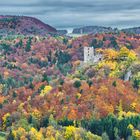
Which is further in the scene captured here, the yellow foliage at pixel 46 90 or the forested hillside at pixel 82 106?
the yellow foliage at pixel 46 90

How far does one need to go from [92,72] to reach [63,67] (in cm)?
5831

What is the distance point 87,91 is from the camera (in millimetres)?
120375

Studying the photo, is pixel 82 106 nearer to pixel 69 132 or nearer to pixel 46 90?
pixel 46 90

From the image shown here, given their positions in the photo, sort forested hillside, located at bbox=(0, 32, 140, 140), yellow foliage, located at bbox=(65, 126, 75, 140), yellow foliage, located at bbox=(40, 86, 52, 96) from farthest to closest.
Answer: yellow foliage, located at bbox=(40, 86, 52, 96), forested hillside, located at bbox=(0, 32, 140, 140), yellow foliage, located at bbox=(65, 126, 75, 140)

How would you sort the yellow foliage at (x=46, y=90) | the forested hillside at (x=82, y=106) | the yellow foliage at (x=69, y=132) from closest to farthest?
the yellow foliage at (x=69, y=132) → the forested hillside at (x=82, y=106) → the yellow foliage at (x=46, y=90)

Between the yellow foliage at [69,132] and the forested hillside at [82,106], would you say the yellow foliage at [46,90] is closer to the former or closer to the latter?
the forested hillside at [82,106]

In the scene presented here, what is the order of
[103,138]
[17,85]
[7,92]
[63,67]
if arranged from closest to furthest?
1. [103,138]
2. [7,92]
3. [17,85]
4. [63,67]

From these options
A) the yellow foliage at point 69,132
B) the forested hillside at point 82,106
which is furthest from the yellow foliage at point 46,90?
the yellow foliage at point 69,132

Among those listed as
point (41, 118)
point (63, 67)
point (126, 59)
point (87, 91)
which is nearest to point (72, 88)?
point (87, 91)

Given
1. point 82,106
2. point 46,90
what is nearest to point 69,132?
point 82,106

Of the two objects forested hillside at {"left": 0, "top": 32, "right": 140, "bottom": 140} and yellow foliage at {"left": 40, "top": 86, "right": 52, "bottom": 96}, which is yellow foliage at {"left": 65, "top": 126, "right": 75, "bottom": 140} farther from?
yellow foliage at {"left": 40, "top": 86, "right": 52, "bottom": 96}

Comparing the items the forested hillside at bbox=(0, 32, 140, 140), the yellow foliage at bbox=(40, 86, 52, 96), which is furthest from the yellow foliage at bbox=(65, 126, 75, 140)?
the yellow foliage at bbox=(40, 86, 52, 96)

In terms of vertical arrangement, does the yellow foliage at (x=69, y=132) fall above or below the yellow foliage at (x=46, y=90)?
below

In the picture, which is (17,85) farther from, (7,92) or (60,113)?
(60,113)
